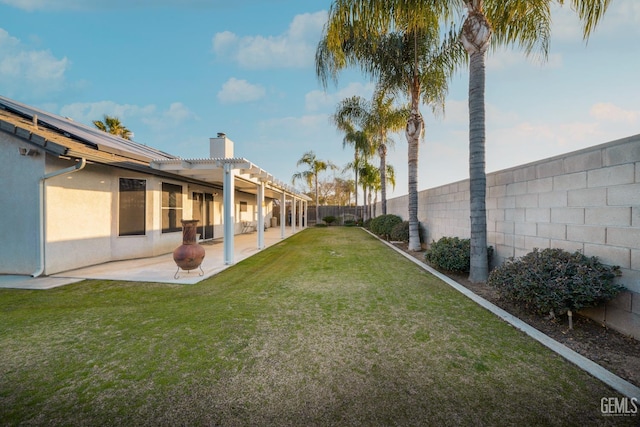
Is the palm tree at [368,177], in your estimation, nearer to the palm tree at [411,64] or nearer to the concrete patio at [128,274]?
the palm tree at [411,64]

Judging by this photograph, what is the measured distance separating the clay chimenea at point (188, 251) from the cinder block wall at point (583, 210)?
671 cm

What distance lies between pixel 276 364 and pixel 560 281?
12.0 feet

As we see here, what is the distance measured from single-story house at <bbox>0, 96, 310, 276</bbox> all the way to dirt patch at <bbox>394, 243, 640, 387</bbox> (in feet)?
21.7

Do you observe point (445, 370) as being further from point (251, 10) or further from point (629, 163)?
point (251, 10)

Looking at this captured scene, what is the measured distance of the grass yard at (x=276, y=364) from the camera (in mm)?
1917

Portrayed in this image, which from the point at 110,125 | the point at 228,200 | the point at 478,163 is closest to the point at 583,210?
the point at 478,163

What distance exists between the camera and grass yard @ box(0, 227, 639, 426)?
1.92 metres

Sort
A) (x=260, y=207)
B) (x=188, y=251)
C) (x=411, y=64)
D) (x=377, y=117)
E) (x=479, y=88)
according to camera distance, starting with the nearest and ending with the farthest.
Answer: (x=479, y=88) → (x=188, y=251) → (x=411, y=64) → (x=260, y=207) → (x=377, y=117)

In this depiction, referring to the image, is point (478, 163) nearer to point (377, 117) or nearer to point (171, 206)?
point (171, 206)

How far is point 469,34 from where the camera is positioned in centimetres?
530

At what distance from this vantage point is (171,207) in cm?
898

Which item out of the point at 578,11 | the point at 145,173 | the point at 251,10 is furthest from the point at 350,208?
the point at 578,11

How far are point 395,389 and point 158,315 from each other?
3.43 m

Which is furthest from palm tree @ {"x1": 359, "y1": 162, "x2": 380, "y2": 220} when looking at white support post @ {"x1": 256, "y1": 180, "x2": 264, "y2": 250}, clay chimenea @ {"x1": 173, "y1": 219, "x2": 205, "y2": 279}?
clay chimenea @ {"x1": 173, "y1": 219, "x2": 205, "y2": 279}
